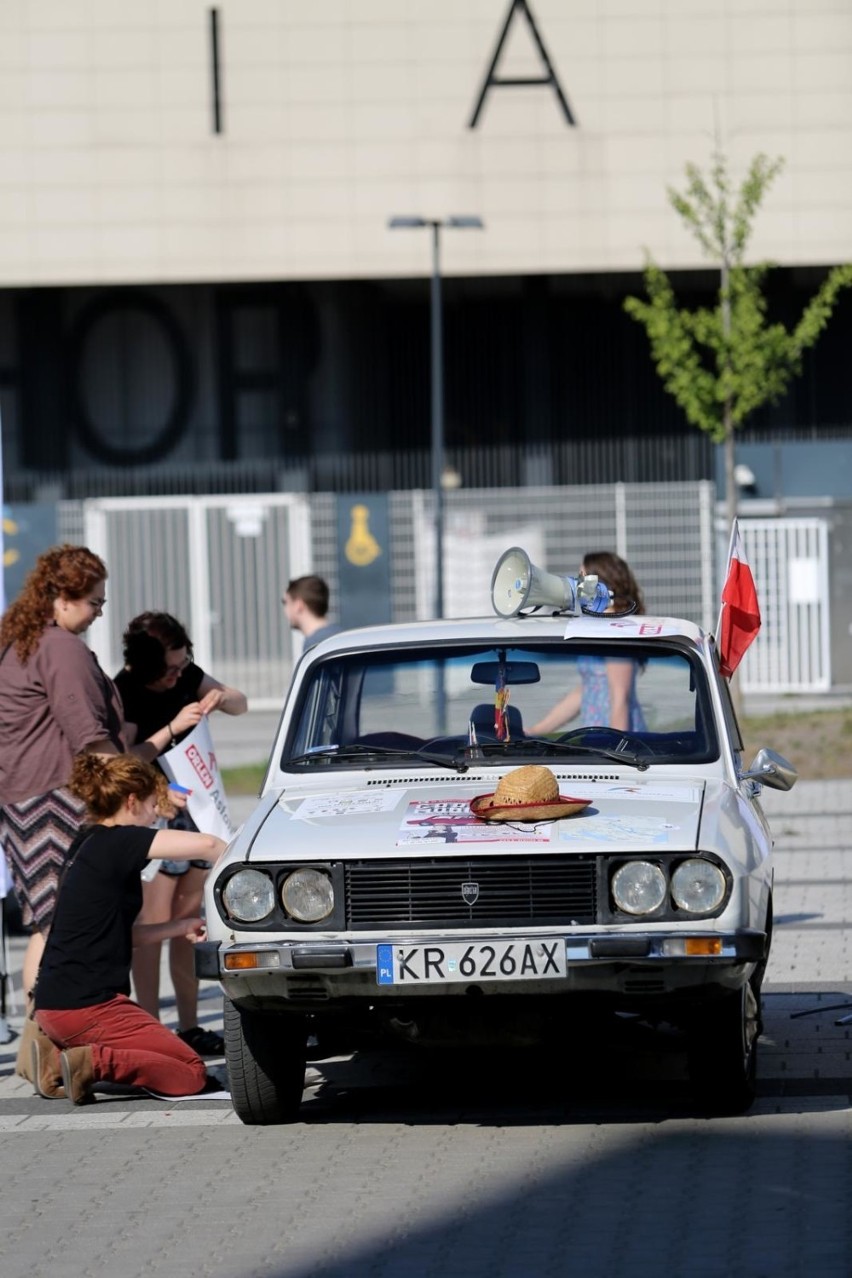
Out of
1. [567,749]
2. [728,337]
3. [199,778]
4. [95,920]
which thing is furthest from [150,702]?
[728,337]

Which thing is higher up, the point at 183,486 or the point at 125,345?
the point at 125,345

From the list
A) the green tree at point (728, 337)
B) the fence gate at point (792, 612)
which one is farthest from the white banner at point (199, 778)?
the fence gate at point (792, 612)

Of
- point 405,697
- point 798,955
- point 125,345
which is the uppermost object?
point 125,345

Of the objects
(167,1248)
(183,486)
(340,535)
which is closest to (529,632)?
(167,1248)

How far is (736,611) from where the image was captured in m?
8.54

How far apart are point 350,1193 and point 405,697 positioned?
248 cm

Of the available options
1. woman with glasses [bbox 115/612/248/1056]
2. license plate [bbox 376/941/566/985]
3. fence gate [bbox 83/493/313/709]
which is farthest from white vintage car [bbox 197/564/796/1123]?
fence gate [bbox 83/493/313/709]

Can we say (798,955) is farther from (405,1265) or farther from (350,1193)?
(405,1265)

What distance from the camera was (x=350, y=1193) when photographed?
5832 mm

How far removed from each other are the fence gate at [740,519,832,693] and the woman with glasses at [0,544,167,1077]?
22.9 metres

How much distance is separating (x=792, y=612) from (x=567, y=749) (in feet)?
76.6

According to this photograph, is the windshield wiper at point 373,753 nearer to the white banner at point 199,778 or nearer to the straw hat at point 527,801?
the straw hat at point 527,801

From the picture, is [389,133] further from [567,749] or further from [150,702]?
[567,749]

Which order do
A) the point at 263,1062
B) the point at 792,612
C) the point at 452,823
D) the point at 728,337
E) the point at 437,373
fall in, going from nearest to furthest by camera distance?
1. the point at 452,823
2. the point at 263,1062
3. the point at 728,337
4. the point at 792,612
5. the point at 437,373
